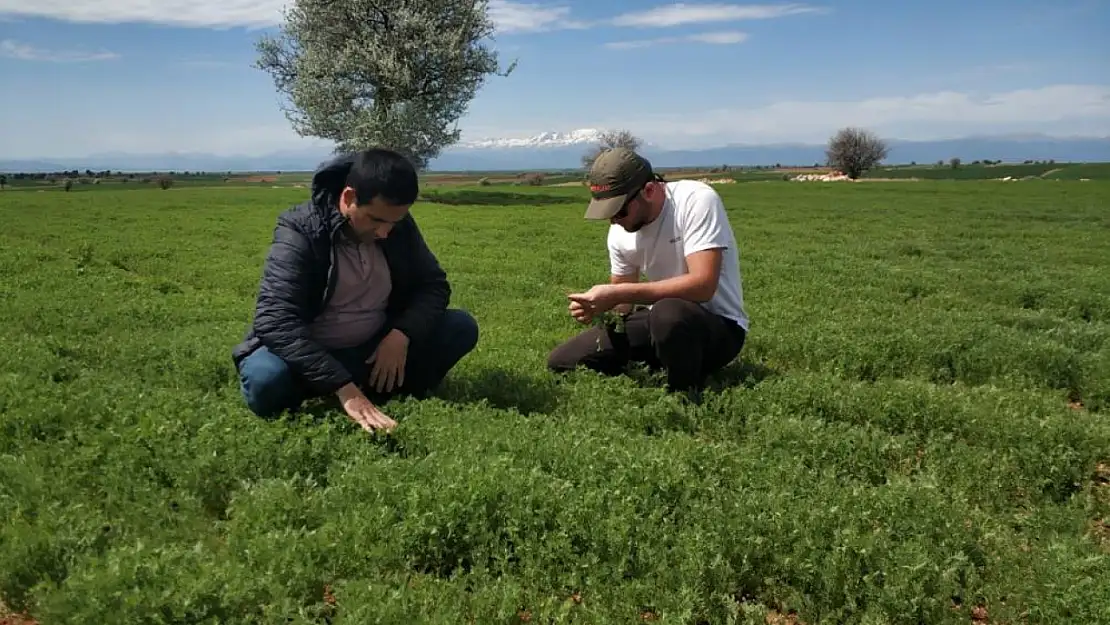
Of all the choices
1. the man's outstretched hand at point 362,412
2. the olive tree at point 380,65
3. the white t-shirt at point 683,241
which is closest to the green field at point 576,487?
the man's outstretched hand at point 362,412

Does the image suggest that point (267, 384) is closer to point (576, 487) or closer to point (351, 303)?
point (351, 303)

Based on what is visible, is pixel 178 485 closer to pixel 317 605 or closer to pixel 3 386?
pixel 317 605

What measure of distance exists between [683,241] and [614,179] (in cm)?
75

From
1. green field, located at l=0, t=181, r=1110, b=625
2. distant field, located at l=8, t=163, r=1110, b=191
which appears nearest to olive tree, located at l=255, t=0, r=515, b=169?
distant field, located at l=8, t=163, r=1110, b=191

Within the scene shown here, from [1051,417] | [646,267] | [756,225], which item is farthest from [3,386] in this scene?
[756,225]

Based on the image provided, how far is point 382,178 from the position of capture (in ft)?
16.9

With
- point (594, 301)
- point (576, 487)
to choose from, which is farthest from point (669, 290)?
point (576, 487)

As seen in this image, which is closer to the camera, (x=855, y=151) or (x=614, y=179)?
(x=614, y=179)

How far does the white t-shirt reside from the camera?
6156mm

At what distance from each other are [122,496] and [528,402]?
292cm

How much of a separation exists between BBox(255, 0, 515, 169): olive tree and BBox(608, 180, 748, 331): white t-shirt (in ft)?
106

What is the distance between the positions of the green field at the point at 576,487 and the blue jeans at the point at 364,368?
0.68 ft

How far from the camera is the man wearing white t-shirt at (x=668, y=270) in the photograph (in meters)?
6.08

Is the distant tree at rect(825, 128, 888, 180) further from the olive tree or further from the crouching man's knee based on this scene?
the crouching man's knee
